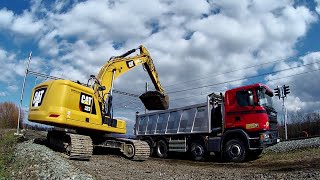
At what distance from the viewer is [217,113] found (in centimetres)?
1688

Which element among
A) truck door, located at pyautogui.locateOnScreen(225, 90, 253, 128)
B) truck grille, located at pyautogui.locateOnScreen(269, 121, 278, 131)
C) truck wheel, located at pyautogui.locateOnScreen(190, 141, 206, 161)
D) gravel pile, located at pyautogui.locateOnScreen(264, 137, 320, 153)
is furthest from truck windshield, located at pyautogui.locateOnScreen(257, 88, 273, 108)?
truck wheel, located at pyautogui.locateOnScreen(190, 141, 206, 161)

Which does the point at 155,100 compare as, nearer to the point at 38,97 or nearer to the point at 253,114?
the point at 253,114

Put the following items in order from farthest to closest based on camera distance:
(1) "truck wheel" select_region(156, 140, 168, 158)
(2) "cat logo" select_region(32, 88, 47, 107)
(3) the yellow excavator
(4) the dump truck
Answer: (1) "truck wheel" select_region(156, 140, 168, 158) → (4) the dump truck → (2) "cat logo" select_region(32, 88, 47, 107) → (3) the yellow excavator

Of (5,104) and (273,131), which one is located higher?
(5,104)

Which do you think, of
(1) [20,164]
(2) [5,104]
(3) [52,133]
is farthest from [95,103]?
(2) [5,104]

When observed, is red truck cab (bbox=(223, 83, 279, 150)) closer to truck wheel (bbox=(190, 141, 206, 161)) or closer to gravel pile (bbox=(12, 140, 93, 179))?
truck wheel (bbox=(190, 141, 206, 161))

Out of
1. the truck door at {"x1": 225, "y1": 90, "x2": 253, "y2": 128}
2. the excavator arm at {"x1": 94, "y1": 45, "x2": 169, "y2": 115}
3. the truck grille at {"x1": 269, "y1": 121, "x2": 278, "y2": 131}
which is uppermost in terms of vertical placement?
the excavator arm at {"x1": 94, "y1": 45, "x2": 169, "y2": 115}

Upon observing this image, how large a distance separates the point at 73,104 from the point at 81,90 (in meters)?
0.76

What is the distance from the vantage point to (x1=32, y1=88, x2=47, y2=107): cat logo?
13.2m

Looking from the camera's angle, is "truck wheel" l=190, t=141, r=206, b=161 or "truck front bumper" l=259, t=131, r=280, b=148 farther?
"truck wheel" l=190, t=141, r=206, b=161

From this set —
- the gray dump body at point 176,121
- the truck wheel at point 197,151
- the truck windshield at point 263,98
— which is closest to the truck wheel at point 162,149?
the gray dump body at point 176,121

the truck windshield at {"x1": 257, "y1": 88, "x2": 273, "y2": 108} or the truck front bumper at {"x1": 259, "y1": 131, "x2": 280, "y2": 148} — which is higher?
the truck windshield at {"x1": 257, "y1": 88, "x2": 273, "y2": 108}

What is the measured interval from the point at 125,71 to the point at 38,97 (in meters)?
4.84

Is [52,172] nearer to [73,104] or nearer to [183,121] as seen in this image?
[73,104]
